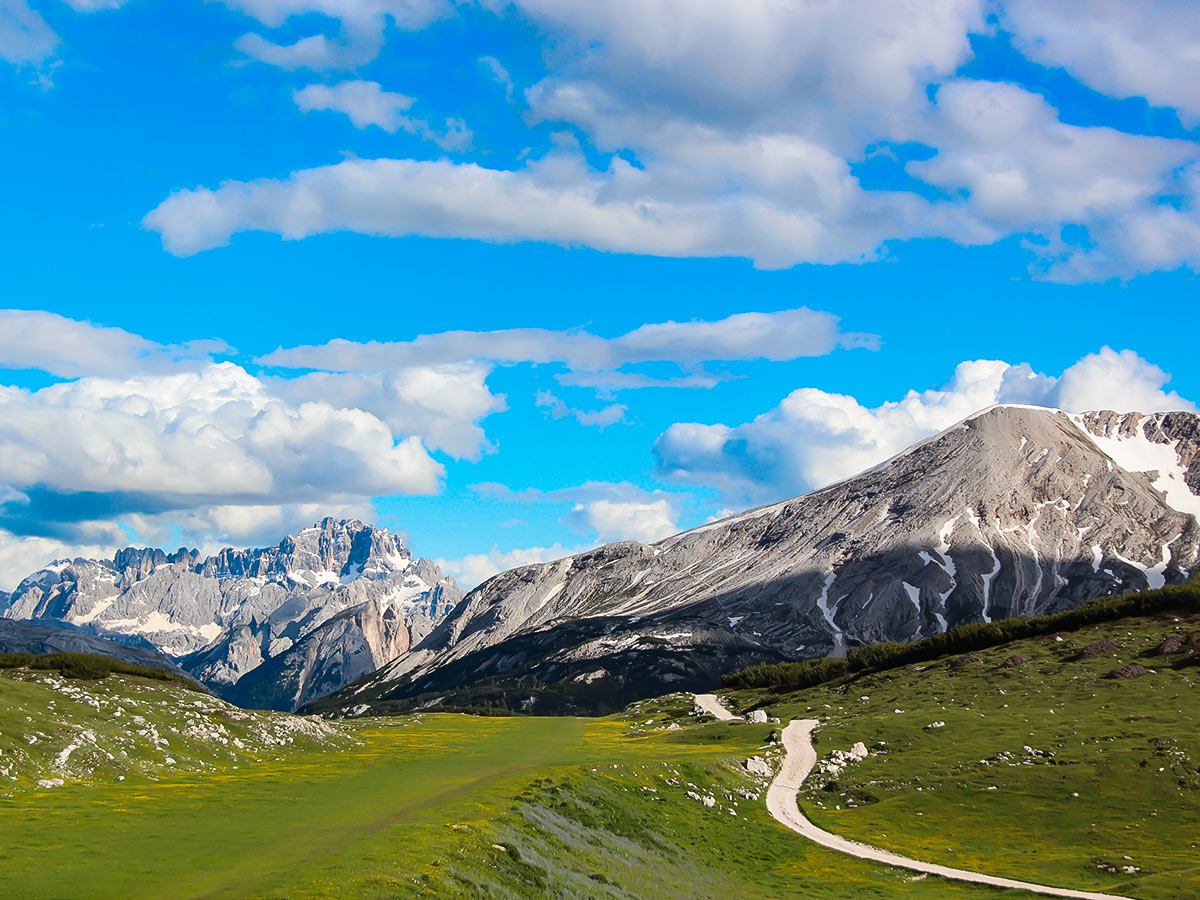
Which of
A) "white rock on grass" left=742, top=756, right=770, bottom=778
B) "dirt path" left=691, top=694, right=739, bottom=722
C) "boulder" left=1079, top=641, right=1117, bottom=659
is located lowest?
"dirt path" left=691, top=694, right=739, bottom=722

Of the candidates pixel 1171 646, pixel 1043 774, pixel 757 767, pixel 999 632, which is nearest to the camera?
pixel 1043 774

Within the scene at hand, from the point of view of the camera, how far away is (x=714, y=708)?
17412cm

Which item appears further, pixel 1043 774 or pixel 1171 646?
pixel 1171 646

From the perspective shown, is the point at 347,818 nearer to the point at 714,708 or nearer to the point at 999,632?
the point at 714,708

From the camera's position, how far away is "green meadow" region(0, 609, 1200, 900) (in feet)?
151

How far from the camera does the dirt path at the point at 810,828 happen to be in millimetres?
61125

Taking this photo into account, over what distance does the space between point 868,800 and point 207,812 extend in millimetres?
56927

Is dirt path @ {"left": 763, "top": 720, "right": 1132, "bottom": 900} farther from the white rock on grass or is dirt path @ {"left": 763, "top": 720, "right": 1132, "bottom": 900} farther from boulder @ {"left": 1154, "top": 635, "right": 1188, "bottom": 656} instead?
boulder @ {"left": 1154, "top": 635, "right": 1188, "bottom": 656}

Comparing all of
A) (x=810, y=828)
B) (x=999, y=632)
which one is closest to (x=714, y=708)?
(x=999, y=632)

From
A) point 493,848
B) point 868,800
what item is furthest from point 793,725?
A: point 493,848

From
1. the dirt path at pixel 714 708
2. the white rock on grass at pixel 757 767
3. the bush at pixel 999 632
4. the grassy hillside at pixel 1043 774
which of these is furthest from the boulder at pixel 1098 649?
the white rock on grass at pixel 757 767

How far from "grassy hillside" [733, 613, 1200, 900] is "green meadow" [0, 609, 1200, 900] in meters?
0.30

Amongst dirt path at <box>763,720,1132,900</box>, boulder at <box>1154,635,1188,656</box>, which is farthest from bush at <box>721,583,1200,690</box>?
dirt path at <box>763,720,1132,900</box>

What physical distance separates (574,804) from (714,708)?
110543 mm
